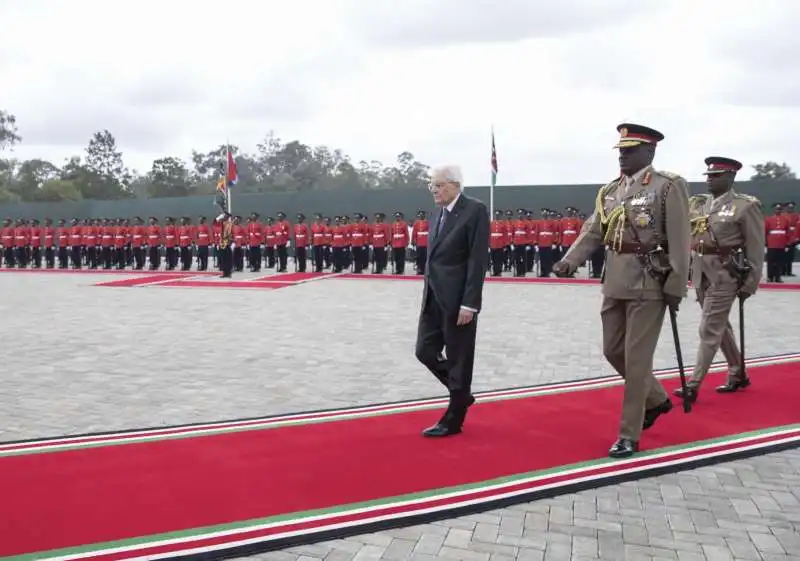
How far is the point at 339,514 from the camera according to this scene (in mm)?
3387

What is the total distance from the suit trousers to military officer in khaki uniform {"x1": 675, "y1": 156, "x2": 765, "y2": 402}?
1946 millimetres

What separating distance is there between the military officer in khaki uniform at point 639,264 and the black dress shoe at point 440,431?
98cm

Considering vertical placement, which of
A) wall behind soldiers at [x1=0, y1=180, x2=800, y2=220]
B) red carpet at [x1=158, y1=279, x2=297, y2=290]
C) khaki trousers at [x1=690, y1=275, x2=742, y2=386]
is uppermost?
wall behind soldiers at [x1=0, y1=180, x2=800, y2=220]

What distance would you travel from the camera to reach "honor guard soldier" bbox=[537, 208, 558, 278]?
18750 mm

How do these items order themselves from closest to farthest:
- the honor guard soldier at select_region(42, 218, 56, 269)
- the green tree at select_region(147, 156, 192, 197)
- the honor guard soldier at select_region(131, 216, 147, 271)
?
the honor guard soldier at select_region(131, 216, 147, 271) < the honor guard soldier at select_region(42, 218, 56, 269) < the green tree at select_region(147, 156, 192, 197)

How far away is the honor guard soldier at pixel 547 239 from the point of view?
61.5 ft

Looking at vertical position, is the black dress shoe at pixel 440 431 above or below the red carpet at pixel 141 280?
above

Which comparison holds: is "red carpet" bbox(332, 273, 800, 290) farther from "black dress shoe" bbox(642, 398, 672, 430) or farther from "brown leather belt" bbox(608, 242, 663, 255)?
"brown leather belt" bbox(608, 242, 663, 255)

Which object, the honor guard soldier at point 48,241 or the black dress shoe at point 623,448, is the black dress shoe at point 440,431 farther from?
the honor guard soldier at point 48,241

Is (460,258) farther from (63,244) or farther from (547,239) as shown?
(63,244)

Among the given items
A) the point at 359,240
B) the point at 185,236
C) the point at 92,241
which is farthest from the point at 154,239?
the point at 359,240

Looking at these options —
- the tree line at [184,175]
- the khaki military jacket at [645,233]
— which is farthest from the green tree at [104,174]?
the khaki military jacket at [645,233]

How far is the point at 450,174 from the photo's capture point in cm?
463

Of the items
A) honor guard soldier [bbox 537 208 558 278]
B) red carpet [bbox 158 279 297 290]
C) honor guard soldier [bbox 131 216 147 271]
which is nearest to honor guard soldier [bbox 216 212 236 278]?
red carpet [bbox 158 279 297 290]
